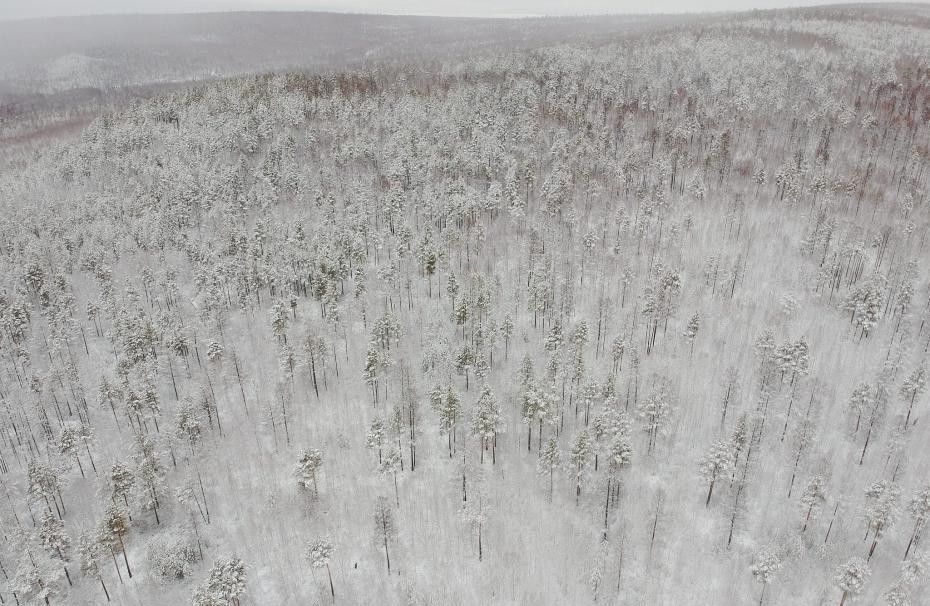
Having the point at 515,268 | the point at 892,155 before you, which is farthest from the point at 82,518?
the point at 892,155

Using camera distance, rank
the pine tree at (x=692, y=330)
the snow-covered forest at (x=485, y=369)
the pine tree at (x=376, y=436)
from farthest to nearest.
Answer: the pine tree at (x=692, y=330) < the pine tree at (x=376, y=436) < the snow-covered forest at (x=485, y=369)

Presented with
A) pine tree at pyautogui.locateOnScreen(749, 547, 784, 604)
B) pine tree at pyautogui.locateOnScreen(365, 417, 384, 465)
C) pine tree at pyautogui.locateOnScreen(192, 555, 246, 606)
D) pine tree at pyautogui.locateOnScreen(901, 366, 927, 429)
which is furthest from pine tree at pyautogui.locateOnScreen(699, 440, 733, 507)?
pine tree at pyautogui.locateOnScreen(192, 555, 246, 606)

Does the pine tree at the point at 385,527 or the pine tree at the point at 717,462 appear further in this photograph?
the pine tree at the point at 717,462

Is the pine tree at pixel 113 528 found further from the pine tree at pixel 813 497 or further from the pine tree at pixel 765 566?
the pine tree at pixel 813 497

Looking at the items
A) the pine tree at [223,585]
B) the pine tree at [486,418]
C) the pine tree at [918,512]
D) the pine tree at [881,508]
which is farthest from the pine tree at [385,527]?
the pine tree at [918,512]

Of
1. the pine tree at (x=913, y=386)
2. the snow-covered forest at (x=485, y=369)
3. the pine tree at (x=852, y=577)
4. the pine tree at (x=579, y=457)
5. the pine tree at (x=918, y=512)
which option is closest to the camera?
the pine tree at (x=852, y=577)

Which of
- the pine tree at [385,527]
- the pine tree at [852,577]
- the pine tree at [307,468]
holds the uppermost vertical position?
the pine tree at [307,468]

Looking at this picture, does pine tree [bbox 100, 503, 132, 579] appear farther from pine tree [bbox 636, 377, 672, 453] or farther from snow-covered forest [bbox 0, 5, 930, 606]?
pine tree [bbox 636, 377, 672, 453]

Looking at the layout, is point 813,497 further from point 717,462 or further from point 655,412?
point 655,412

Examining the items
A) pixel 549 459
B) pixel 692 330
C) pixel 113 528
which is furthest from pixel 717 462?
pixel 113 528
